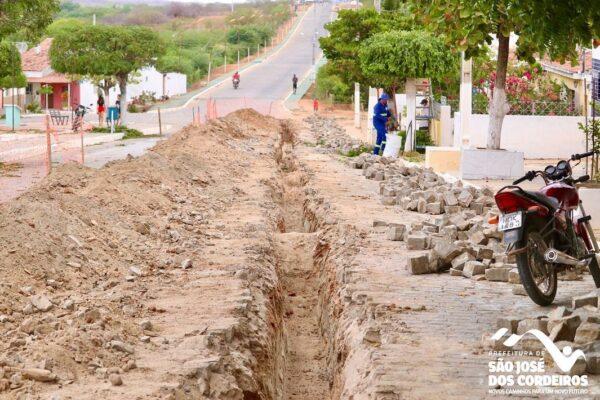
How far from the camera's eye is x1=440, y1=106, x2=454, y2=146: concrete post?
3078 cm

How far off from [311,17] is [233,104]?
87441mm

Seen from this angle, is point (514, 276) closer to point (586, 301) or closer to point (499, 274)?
point (499, 274)

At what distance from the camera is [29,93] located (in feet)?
230

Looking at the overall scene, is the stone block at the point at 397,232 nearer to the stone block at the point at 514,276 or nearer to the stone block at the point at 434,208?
the stone block at the point at 434,208

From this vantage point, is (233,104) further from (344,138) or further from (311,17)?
(311,17)

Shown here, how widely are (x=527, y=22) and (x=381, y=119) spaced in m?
19.1

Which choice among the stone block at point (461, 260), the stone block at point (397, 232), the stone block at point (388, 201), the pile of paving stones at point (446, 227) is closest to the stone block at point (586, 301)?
the pile of paving stones at point (446, 227)

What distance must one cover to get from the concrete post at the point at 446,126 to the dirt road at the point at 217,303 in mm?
Answer: 12623

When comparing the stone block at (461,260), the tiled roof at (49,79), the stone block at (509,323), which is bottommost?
the stone block at (461,260)

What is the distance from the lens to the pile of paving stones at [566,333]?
695cm

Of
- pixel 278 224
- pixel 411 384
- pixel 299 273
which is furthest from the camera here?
pixel 278 224

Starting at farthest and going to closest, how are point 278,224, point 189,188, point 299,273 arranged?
point 189,188 < point 278,224 < point 299,273

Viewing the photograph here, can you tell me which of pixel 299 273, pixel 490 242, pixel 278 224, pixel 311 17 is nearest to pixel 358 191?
pixel 278 224

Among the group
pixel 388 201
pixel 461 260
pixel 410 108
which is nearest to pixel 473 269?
pixel 461 260
